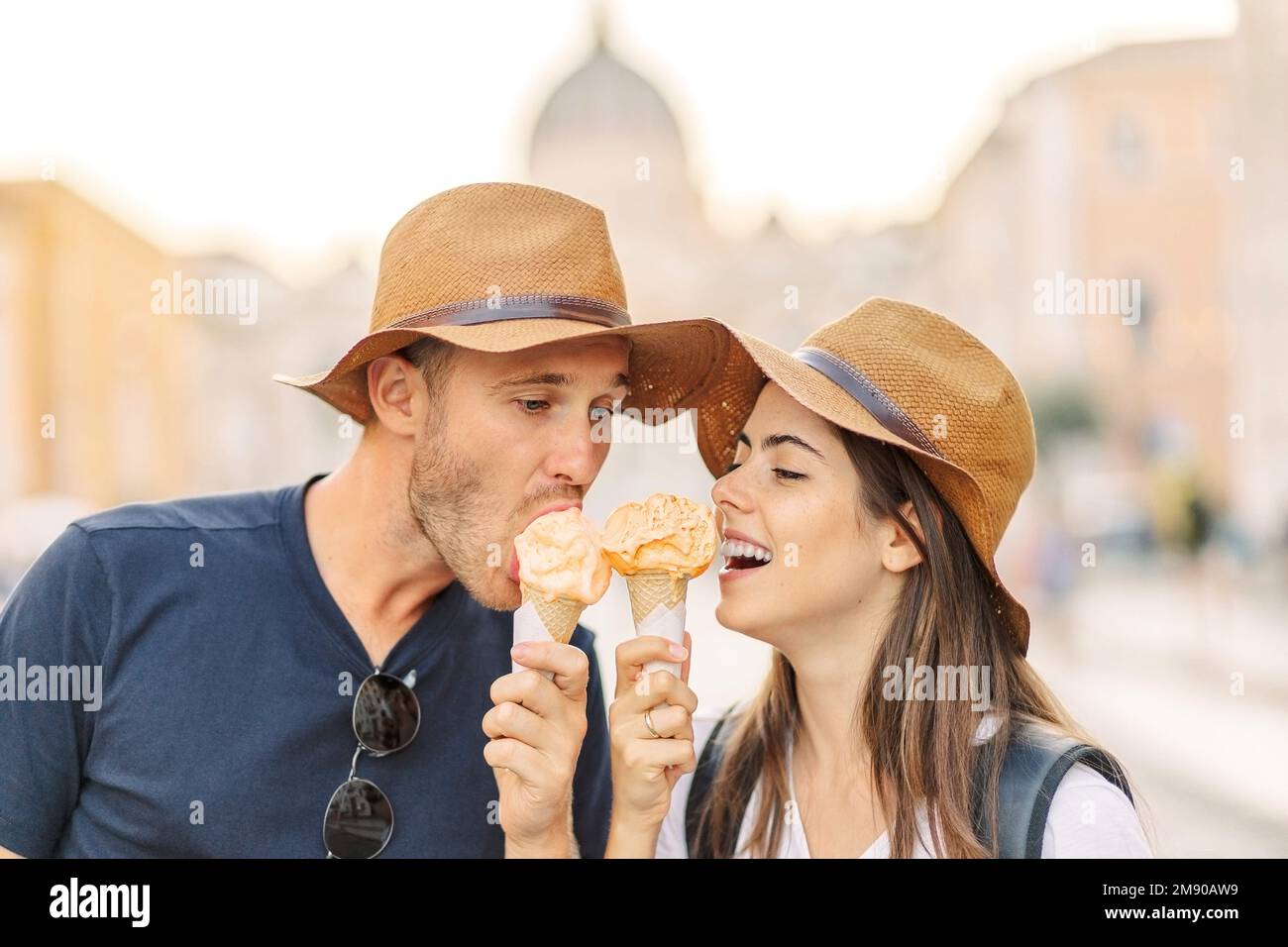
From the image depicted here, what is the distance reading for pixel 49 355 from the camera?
3572cm

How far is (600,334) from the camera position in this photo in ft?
8.59

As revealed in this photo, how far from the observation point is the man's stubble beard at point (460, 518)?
107 inches

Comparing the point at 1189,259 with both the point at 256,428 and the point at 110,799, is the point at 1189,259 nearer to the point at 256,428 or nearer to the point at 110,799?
the point at 256,428

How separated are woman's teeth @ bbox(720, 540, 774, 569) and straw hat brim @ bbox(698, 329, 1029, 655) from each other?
1.10ft

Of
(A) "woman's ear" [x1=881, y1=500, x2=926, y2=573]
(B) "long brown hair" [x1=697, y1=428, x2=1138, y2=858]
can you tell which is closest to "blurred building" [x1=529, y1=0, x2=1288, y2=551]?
(B) "long brown hair" [x1=697, y1=428, x2=1138, y2=858]

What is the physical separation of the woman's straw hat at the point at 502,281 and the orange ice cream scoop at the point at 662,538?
40cm

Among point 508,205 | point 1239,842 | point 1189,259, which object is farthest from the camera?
point 1189,259

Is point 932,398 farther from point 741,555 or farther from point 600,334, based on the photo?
point 600,334

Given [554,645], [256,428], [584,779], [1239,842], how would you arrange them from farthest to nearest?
[256,428] < [1239,842] < [584,779] < [554,645]

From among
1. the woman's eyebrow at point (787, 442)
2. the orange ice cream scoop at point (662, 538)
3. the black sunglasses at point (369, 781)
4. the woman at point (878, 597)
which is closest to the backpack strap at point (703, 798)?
the woman at point (878, 597)

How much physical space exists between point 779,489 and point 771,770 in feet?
2.27

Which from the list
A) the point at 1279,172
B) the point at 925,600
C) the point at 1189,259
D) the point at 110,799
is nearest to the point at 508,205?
the point at 925,600

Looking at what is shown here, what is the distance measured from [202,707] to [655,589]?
1.05 m

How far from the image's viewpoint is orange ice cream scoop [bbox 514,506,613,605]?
8.29 ft
